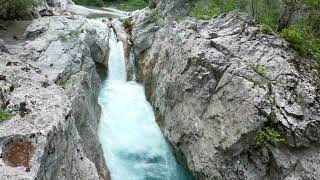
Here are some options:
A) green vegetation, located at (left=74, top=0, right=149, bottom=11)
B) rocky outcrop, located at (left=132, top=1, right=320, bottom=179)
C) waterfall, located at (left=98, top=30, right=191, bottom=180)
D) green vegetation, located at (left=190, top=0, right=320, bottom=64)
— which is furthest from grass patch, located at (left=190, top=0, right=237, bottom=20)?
green vegetation, located at (left=74, top=0, right=149, bottom=11)

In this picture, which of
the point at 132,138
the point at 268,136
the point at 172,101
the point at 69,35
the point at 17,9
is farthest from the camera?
the point at 17,9

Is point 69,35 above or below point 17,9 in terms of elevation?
below

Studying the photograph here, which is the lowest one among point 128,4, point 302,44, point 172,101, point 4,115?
point 128,4

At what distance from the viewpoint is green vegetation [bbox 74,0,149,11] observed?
42219mm

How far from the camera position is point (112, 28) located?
27.4 metres

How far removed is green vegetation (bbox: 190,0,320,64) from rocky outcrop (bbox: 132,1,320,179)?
673mm

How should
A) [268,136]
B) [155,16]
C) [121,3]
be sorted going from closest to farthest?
[268,136]
[155,16]
[121,3]

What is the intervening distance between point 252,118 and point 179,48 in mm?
6532

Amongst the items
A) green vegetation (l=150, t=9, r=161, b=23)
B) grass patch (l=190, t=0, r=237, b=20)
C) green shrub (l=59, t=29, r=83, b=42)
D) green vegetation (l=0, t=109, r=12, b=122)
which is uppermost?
green vegetation (l=0, t=109, r=12, b=122)

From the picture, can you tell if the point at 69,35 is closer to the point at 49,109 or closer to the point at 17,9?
the point at 17,9

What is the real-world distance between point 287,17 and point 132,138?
30.5 feet

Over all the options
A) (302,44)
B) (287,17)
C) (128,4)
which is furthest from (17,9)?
(128,4)

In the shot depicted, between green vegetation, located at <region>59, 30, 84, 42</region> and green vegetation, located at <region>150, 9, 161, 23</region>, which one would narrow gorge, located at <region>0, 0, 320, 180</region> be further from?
green vegetation, located at <region>150, 9, 161, 23</region>

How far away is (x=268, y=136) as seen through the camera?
40.6 ft
